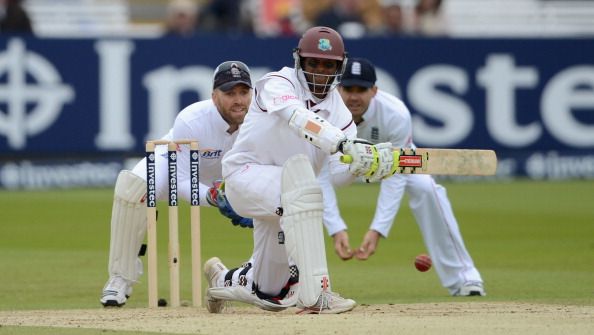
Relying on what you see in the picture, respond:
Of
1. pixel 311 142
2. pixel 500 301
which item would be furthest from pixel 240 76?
pixel 500 301

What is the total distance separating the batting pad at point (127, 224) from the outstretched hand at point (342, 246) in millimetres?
1234

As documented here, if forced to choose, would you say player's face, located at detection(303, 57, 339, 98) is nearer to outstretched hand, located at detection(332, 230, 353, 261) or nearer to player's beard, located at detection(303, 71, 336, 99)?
player's beard, located at detection(303, 71, 336, 99)

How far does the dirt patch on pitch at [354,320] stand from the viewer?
6254 mm

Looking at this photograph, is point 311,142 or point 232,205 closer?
point 311,142

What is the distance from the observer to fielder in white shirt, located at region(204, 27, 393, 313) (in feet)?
22.5

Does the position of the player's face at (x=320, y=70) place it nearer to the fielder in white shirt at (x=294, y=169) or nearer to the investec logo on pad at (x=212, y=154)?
the fielder in white shirt at (x=294, y=169)

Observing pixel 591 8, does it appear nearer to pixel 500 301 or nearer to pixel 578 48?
pixel 578 48

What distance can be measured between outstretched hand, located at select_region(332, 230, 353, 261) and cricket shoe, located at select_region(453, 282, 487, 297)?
108 cm

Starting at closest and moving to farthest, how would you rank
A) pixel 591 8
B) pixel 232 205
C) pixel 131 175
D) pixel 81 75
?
pixel 232 205 → pixel 131 175 → pixel 81 75 → pixel 591 8

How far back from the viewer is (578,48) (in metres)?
17.2

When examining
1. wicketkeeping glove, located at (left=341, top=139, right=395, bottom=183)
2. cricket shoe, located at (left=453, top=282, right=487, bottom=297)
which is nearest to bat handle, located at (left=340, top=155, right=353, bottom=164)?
wicketkeeping glove, located at (left=341, top=139, right=395, bottom=183)

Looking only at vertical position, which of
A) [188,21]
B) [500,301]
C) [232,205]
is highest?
[188,21]

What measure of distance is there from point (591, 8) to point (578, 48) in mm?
2813

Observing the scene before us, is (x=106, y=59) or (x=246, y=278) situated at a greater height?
(x=106, y=59)
